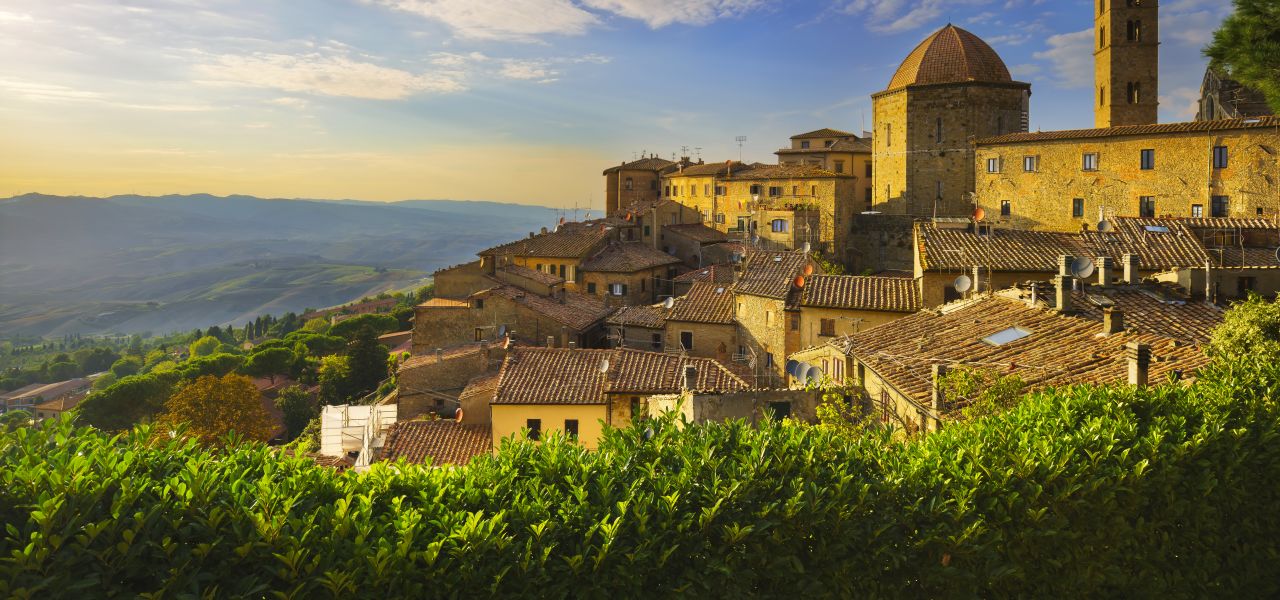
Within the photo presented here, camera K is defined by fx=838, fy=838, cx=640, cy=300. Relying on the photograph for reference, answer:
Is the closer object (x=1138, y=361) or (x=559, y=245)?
(x=1138, y=361)

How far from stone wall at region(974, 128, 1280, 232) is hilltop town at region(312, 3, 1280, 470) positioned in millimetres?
95

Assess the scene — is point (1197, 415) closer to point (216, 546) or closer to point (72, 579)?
point (216, 546)

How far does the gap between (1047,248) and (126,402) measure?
54603mm

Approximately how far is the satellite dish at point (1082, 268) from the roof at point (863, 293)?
285 inches

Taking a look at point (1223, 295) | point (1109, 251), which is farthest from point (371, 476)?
point (1109, 251)

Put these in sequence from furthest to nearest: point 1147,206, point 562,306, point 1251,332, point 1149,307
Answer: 1. point 562,306
2. point 1147,206
3. point 1149,307
4. point 1251,332

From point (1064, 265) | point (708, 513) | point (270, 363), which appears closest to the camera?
point (708, 513)

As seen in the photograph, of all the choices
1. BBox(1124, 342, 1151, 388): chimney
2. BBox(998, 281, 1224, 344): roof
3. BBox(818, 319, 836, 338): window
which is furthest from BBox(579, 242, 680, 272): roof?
BBox(1124, 342, 1151, 388): chimney

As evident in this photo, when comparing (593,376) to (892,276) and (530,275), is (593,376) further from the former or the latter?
(530,275)

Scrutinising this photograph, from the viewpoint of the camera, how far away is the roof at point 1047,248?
2677 cm

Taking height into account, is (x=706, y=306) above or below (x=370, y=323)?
above

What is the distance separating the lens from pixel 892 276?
3950 cm

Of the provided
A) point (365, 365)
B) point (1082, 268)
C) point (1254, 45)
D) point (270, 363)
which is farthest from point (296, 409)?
point (1254, 45)

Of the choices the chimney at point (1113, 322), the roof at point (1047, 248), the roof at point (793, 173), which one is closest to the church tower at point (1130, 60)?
the roof at point (793, 173)
